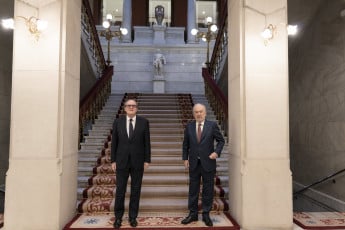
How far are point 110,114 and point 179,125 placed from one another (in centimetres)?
214

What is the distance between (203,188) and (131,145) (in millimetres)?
1120

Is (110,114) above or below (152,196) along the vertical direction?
above

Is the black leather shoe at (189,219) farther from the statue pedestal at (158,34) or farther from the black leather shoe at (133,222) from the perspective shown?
the statue pedestal at (158,34)

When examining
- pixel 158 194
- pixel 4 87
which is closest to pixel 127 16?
pixel 4 87

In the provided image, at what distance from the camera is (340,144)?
18.3 feet

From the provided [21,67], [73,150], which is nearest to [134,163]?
[73,150]

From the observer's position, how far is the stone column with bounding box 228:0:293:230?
13.8 feet

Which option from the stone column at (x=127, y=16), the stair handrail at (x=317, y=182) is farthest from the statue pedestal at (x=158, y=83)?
the stair handrail at (x=317, y=182)

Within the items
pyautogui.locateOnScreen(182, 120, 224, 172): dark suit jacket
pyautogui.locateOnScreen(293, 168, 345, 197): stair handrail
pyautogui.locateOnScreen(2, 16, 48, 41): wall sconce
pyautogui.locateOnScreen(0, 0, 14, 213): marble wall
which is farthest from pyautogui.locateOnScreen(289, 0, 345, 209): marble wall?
pyautogui.locateOnScreen(0, 0, 14, 213): marble wall

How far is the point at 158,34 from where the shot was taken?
1458cm

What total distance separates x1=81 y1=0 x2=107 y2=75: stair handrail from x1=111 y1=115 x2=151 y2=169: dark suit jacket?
207 inches

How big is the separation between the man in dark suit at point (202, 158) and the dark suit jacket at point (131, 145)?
1.87 feet

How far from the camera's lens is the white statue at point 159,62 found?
1320 cm

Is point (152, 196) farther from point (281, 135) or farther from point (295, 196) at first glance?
point (295, 196)
